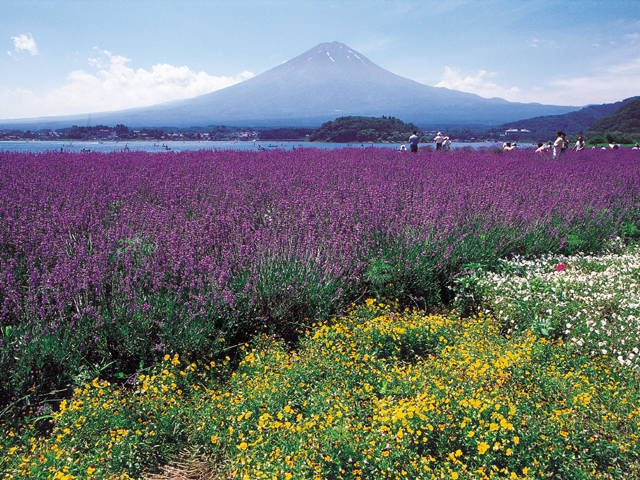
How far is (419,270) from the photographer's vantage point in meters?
4.77

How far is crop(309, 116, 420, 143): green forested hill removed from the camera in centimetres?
5338

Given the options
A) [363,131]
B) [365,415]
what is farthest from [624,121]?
[365,415]

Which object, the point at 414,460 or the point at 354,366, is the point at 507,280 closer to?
the point at 354,366

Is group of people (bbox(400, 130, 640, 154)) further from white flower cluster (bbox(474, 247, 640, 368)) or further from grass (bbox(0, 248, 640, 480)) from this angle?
grass (bbox(0, 248, 640, 480))

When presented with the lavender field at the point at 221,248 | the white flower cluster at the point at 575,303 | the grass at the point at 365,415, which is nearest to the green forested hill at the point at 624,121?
the lavender field at the point at 221,248

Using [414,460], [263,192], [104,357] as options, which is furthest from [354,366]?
[263,192]

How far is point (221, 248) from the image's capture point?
4605 mm

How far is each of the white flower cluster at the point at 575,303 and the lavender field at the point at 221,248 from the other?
56 cm

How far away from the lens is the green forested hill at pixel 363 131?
5338 cm

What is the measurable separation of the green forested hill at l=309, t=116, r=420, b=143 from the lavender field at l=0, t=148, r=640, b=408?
44.3 meters

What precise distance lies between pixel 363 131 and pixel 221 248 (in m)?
56.2

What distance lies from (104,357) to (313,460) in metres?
1.89

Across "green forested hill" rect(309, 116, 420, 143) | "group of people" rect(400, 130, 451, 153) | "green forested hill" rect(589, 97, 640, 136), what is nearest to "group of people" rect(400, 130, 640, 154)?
"group of people" rect(400, 130, 451, 153)

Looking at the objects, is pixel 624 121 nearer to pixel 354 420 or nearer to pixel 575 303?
pixel 575 303
